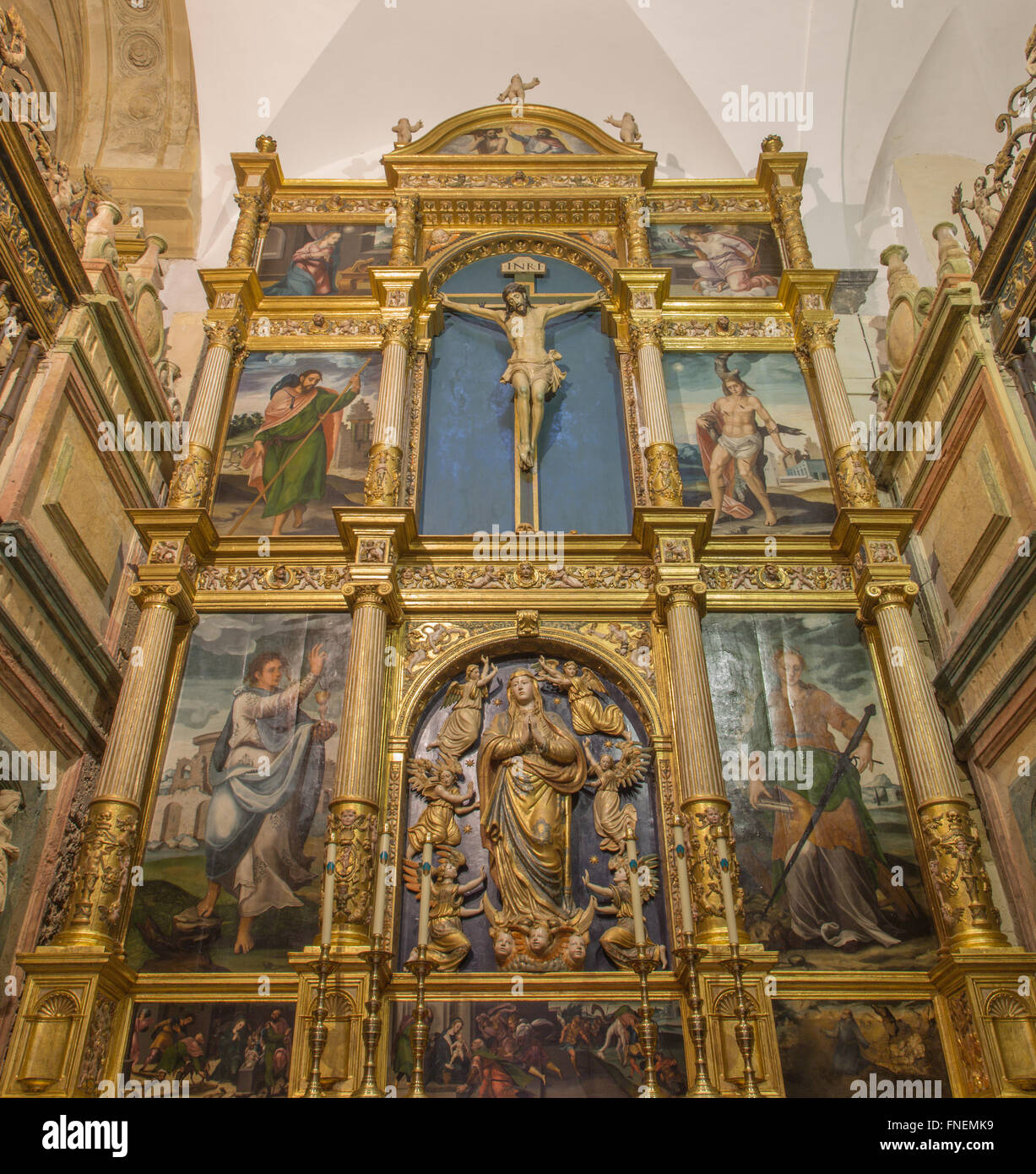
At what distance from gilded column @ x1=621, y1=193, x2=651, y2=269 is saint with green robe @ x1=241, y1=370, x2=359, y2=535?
11.2 ft

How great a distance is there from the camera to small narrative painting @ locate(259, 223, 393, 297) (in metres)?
12.1

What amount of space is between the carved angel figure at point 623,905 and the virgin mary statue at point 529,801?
296 mm

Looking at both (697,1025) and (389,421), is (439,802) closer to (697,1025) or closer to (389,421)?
(697,1025)

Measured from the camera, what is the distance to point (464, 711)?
8.95m

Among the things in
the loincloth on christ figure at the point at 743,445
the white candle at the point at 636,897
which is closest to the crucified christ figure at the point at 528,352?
the loincloth on christ figure at the point at 743,445

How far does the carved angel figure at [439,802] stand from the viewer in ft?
27.2

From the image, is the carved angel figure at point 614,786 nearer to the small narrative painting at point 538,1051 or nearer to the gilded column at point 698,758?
the gilded column at point 698,758

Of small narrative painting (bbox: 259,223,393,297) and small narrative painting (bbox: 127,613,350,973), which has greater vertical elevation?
small narrative painting (bbox: 259,223,393,297)

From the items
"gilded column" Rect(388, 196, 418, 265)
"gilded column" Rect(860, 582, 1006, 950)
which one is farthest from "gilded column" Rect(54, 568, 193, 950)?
"gilded column" Rect(860, 582, 1006, 950)

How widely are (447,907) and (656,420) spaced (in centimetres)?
502

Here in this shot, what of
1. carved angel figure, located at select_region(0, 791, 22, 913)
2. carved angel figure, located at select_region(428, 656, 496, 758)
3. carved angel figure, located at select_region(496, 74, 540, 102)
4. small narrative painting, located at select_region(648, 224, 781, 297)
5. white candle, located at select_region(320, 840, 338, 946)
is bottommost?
white candle, located at select_region(320, 840, 338, 946)

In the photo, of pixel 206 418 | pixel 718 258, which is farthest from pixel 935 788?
pixel 206 418

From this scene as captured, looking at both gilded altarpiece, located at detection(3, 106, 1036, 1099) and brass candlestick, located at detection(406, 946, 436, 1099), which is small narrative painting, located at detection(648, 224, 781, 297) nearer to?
gilded altarpiece, located at detection(3, 106, 1036, 1099)
